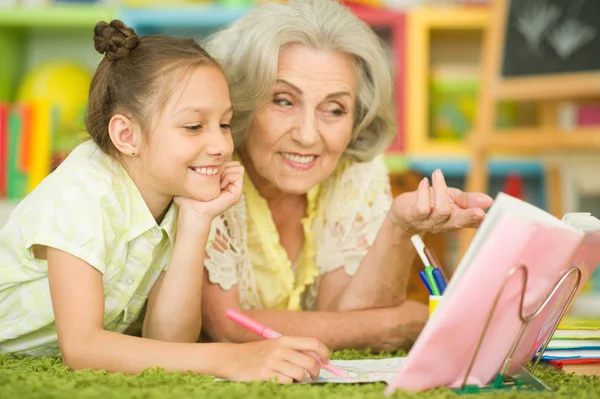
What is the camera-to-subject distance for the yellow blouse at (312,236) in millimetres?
1664

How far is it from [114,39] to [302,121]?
0.42m

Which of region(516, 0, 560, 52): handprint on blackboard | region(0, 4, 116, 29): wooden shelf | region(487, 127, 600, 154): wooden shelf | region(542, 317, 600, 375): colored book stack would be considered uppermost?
region(0, 4, 116, 29): wooden shelf

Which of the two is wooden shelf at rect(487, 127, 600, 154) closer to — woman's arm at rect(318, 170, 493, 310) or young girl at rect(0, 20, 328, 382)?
woman's arm at rect(318, 170, 493, 310)

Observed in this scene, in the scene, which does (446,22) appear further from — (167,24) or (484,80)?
(167,24)

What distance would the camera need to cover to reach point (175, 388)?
93cm

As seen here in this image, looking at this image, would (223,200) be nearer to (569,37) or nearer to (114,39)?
(114,39)

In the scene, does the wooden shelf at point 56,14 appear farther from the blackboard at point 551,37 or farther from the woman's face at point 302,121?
the woman's face at point 302,121

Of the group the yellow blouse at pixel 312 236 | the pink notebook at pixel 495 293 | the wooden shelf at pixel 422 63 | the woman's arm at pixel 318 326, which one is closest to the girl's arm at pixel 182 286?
the woman's arm at pixel 318 326

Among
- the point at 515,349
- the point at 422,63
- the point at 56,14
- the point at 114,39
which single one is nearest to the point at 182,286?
the point at 114,39

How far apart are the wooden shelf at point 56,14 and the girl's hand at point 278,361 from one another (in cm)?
270

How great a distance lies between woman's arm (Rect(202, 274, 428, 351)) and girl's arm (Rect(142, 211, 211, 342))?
154 millimetres

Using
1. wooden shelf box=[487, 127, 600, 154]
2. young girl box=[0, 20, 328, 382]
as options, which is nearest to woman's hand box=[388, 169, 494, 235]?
young girl box=[0, 20, 328, 382]

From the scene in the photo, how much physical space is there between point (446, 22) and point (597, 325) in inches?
91.6

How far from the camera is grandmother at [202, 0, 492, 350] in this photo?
150 cm
